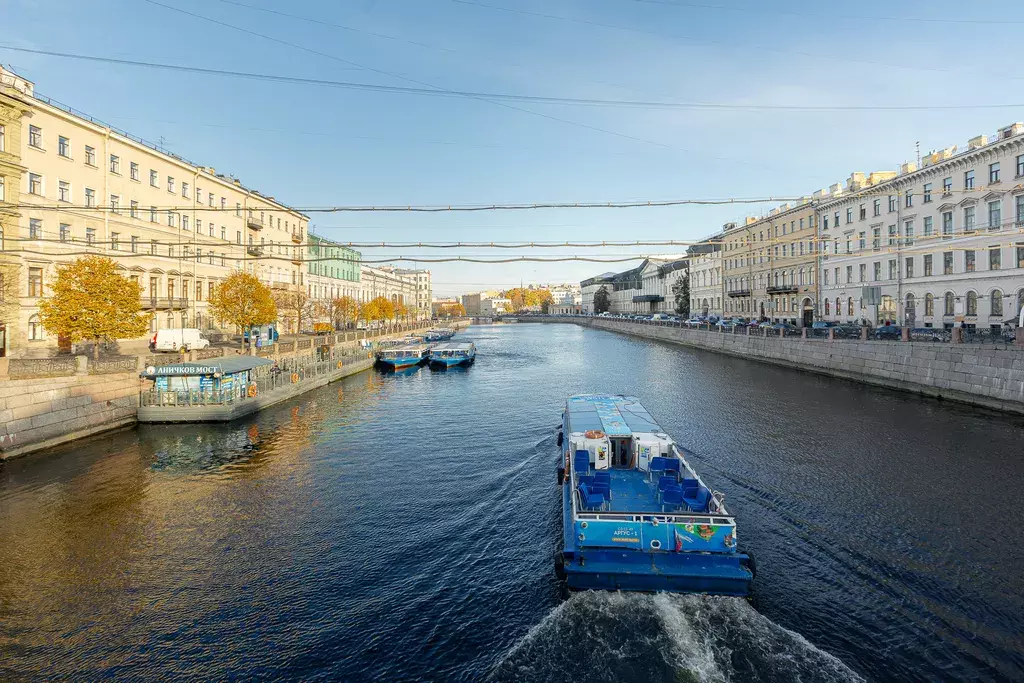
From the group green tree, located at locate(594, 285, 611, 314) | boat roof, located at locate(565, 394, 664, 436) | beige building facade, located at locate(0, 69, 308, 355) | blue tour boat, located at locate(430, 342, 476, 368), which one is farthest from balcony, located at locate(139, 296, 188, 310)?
green tree, located at locate(594, 285, 611, 314)

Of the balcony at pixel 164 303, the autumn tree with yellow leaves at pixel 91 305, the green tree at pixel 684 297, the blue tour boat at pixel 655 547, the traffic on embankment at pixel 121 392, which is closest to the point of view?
the blue tour boat at pixel 655 547

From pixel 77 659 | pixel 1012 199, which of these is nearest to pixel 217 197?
pixel 77 659

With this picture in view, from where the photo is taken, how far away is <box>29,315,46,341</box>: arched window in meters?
33.9

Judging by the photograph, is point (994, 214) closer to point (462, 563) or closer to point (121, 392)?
point (462, 563)

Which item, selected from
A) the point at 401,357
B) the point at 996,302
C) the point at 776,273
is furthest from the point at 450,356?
the point at 776,273

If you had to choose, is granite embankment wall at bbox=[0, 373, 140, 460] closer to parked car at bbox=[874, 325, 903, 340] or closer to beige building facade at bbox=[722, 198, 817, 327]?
parked car at bbox=[874, 325, 903, 340]

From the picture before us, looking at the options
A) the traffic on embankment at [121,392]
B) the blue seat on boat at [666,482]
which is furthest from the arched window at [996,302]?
the traffic on embankment at [121,392]

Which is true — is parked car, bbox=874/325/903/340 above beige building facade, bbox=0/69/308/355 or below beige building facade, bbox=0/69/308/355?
below

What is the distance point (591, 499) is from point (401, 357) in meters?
42.8

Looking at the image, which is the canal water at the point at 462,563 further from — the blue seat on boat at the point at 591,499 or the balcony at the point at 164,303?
the balcony at the point at 164,303

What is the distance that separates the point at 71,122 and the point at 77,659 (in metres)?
42.7

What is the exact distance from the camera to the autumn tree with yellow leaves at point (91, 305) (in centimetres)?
2614

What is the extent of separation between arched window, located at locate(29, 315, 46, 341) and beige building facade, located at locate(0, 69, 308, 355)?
63mm

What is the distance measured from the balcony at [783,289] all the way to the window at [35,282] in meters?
75.7
